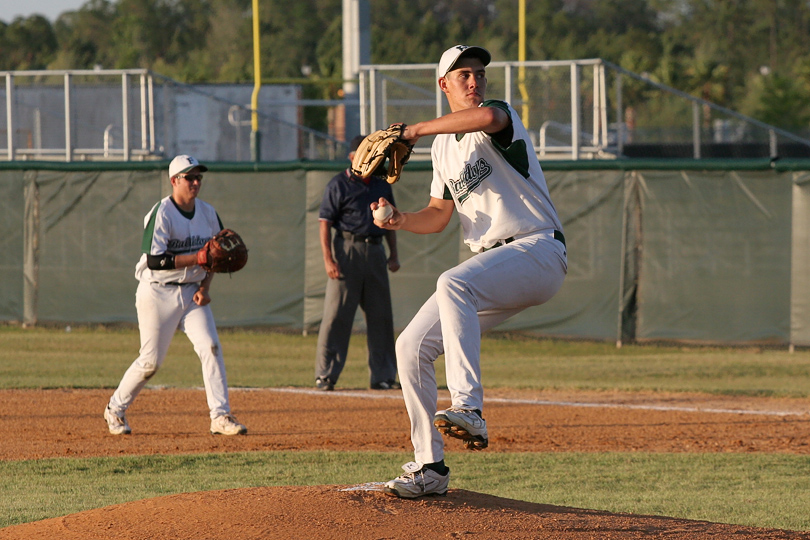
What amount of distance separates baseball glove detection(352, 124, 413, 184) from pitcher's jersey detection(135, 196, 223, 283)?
2.99m

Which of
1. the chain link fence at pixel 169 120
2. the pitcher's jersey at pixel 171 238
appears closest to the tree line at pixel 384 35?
the chain link fence at pixel 169 120

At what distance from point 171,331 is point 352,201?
245 centimetres

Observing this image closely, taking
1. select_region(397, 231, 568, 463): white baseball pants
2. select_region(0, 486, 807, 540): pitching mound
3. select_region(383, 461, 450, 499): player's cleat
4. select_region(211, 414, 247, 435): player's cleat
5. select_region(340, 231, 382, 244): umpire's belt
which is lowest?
select_region(211, 414, 247, 435): player's cleat

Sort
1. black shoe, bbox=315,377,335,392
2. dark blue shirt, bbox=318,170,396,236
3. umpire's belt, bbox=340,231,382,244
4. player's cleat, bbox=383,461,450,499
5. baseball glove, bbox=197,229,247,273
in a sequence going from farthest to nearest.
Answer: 1. black shoe, bbox=315,377,335,392
2. umpire's belt, bbox=340,231,382,244
3. dark blue shirt, bbox=318,170,396,236
4. baseball glove, bbox=197,229,247,273
5. player's cleat, bbox=383,461,450,499

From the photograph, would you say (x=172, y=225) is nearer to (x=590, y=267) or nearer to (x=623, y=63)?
(x=590, y=267)

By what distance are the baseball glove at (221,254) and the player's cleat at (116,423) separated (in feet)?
4.07

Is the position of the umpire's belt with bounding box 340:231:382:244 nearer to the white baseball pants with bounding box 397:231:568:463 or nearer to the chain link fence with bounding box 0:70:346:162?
the white baseball pants with bounding box 397:231:568:463

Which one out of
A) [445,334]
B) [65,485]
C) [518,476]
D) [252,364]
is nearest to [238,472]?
[65,485]

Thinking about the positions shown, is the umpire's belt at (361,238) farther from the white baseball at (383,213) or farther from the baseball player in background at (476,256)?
the white baseball at (383,213)

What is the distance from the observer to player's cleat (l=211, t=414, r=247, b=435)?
733 centimetres

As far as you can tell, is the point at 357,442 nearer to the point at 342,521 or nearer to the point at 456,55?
the point at 342,521

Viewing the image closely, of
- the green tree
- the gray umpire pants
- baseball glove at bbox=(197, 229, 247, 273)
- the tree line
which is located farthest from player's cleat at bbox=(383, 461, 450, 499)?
the green tree

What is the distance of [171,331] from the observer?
722 centimetres

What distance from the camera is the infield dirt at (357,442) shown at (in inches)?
159
